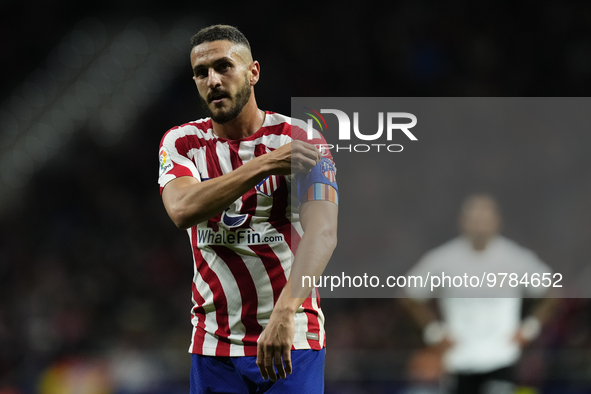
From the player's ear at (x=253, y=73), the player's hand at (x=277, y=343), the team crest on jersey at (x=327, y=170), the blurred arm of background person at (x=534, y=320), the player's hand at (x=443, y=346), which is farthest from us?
the player's hand at (x=443, y=346)

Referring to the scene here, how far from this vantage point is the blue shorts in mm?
2205

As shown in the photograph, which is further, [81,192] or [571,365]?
[81,192]

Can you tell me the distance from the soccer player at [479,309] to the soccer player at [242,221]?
107 centimetres

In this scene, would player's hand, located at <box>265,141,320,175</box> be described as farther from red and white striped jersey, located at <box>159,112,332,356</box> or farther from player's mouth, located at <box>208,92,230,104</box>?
player's mouth, located at <box>208,92,230,104</box>

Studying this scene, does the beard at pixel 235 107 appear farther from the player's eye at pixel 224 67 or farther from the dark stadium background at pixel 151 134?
the dark stadium background at pixel 151 134

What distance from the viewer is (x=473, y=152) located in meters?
3.26

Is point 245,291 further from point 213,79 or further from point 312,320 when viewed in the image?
point 213,79

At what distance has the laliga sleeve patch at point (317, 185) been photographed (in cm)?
222

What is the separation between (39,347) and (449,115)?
4.68 meters

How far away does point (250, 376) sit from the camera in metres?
2.24

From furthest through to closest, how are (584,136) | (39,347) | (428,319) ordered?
(39,347)
(428,319)
(584,136)

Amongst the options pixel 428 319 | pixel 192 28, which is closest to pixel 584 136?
pixel 428 319

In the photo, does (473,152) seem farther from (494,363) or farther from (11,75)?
(11,75)

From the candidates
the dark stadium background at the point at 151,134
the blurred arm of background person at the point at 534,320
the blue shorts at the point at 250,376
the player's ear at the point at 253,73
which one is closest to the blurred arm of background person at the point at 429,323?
the blurred arm of background person at the point at 534,320
